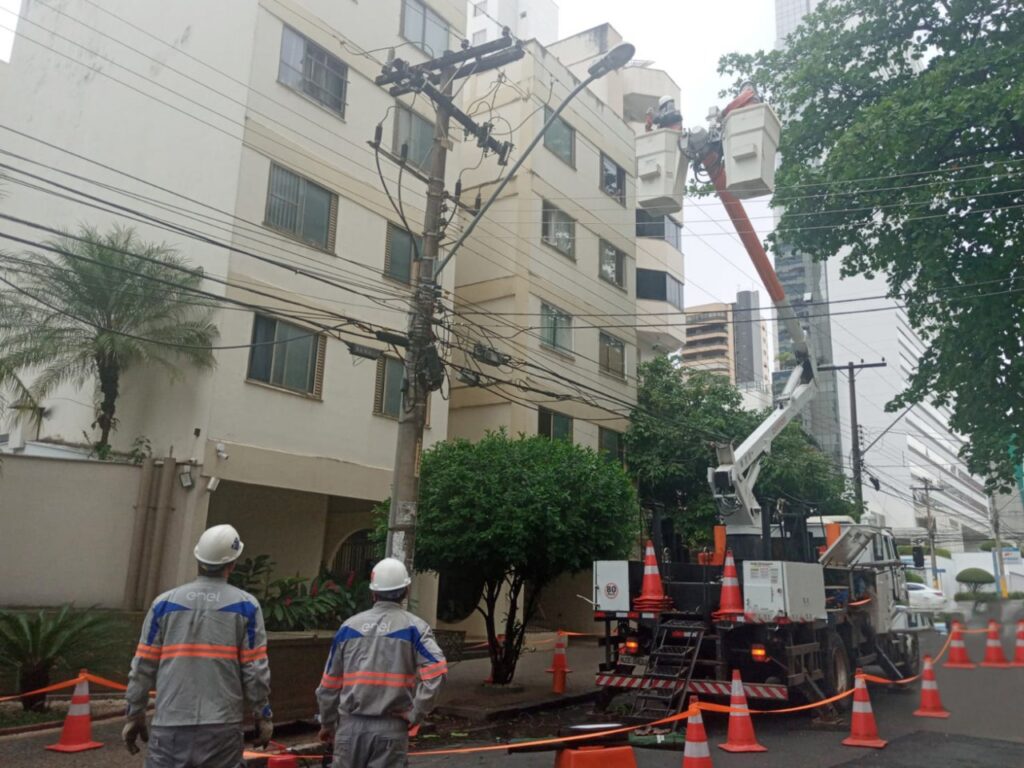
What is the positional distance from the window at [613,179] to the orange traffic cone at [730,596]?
684 inches

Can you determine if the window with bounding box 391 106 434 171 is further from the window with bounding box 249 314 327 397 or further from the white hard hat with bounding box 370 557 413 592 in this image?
the white hard hat with bounding box 370 557 413 592

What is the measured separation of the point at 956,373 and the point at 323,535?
12.7 m

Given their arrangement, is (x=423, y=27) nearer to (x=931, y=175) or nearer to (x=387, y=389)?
(x=387, y=389)

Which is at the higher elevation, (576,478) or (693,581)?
(576,478)

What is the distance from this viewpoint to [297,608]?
14.4 m

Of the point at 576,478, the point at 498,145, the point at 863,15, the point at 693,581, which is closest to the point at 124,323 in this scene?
the point at 498,145

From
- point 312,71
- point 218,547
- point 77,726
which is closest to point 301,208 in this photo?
point 312,71

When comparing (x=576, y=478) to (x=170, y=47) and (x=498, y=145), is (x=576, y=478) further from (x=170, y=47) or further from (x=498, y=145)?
(x=170, y=47)

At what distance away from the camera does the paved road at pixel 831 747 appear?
843 cm

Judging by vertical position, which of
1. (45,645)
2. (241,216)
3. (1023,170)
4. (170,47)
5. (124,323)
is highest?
(170,47)

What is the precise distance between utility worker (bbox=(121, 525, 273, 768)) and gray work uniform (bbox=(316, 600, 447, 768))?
16.1 inches

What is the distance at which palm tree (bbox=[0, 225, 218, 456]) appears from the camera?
14133mm

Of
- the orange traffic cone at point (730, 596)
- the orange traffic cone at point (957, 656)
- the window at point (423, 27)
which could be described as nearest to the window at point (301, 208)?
the window at point (423, 27)

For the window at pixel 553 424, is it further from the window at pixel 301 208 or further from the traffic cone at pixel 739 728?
the traffic cone at pixel 739 728
